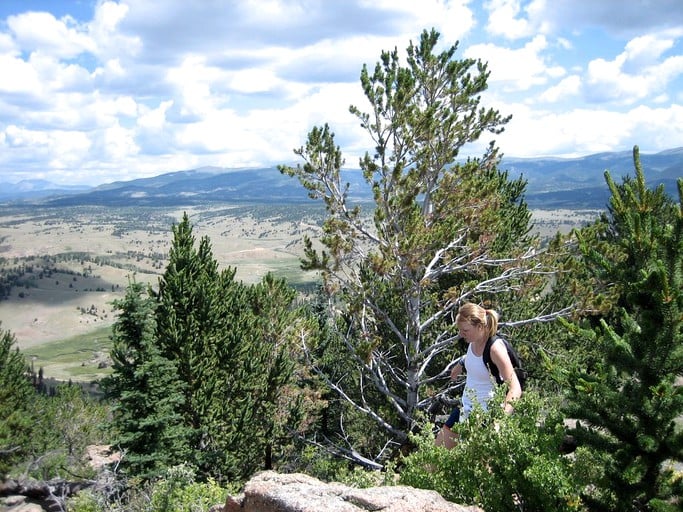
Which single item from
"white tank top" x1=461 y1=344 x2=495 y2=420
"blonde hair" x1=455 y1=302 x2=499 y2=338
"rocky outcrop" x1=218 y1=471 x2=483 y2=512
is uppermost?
"blonde hair" x1=455 y1=302 x2=499 y2=338

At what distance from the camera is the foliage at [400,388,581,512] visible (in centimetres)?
558

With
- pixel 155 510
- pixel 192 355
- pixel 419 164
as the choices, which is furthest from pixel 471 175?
pixel 192 355

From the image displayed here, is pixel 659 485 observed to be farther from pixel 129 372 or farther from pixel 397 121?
pixel 129 372

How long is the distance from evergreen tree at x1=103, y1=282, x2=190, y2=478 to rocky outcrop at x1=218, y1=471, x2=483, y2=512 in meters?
12.6

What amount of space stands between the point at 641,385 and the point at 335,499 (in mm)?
3760

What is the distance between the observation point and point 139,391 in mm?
18203

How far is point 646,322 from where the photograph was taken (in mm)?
5746

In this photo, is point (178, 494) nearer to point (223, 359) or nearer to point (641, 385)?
point (641, 385)

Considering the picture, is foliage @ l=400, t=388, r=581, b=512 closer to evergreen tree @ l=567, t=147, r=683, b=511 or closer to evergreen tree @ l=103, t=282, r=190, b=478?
evergreen tree @ l=567, t=147, r=683, b=511

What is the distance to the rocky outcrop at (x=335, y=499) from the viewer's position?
227 inches

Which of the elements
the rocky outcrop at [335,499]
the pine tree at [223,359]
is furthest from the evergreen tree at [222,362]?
the rocky outcrop at [335,499]

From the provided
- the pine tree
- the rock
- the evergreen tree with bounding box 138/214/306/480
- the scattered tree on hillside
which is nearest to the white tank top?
the scattered tree on hillside

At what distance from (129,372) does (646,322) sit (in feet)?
56.4

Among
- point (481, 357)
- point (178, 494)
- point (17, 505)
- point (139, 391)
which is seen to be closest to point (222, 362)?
point (139, 391)
